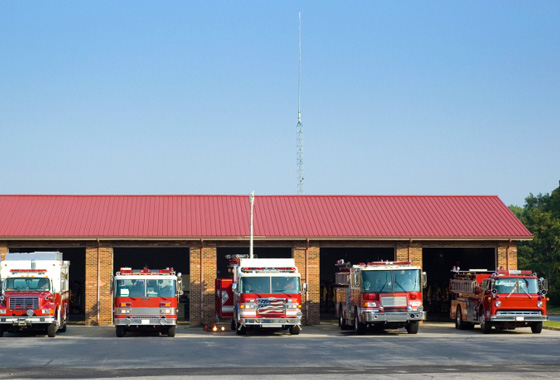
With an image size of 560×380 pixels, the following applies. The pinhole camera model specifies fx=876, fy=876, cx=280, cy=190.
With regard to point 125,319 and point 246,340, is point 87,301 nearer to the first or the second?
point 125,319

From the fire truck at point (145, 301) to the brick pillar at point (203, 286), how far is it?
26.2ft

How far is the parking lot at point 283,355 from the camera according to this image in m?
20.9

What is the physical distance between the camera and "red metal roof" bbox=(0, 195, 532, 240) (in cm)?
4531

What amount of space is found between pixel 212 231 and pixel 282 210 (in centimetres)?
515

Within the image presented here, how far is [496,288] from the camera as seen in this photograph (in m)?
36.2

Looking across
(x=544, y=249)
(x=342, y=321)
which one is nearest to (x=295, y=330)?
(x=342, y=321)

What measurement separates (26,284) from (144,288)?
4810 mm

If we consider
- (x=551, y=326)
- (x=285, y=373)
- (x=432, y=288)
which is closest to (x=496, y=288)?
(x=551, y=326)

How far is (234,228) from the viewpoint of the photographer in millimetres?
46031

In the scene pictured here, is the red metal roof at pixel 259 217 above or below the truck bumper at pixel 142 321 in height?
above

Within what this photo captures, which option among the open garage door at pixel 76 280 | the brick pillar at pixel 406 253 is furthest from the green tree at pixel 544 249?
the open garage door at pixel 76 280

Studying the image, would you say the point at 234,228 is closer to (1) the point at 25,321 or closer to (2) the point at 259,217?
(2) the point at 259,217

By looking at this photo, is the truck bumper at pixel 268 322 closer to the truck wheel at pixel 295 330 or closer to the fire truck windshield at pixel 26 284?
the truck wheel at pixel 295 330

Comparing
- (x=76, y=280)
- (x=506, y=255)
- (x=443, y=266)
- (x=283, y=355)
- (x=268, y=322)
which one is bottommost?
(x=283, y=355)
